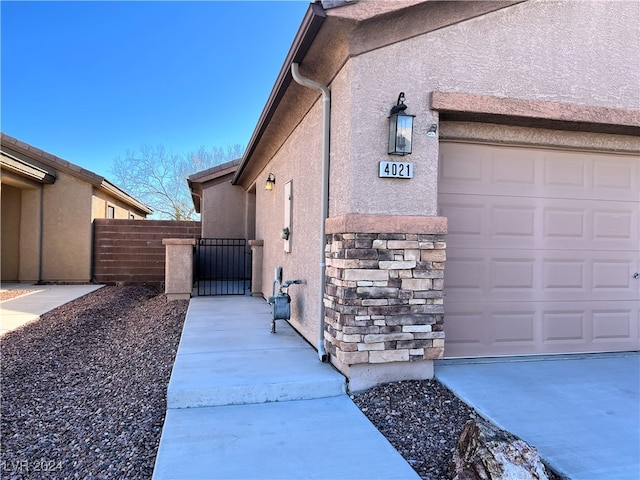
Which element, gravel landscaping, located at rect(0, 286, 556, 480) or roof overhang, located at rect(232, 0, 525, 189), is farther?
roof overhang, located at rect(232, 0, 525, 189)

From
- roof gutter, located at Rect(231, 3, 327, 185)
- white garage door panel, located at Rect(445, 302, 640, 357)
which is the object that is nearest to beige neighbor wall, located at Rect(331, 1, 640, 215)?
roof gutter, located at Rect(231, 3, 327, 185)

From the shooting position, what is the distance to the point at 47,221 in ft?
39.8

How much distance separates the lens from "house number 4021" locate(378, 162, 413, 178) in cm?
370

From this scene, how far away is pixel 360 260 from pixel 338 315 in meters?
0.55

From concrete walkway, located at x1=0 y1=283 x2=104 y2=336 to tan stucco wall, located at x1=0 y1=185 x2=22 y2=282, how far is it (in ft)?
1.59

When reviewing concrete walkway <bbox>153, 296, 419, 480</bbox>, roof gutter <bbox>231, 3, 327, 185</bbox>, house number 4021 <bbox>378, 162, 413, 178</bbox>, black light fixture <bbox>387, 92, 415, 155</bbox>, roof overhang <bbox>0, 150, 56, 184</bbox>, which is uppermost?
roof gutter <bbox>231, 3, 327, 185</bbox>

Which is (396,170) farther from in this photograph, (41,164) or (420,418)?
(41,164)

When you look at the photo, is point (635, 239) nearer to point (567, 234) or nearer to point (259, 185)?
point (567, 234)

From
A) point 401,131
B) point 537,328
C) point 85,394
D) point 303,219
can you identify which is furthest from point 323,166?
point 85,394

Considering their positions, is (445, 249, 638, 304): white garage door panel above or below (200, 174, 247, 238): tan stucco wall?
below

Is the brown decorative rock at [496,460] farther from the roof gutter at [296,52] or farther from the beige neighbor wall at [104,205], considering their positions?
the beige neighbor wall at [104,205]

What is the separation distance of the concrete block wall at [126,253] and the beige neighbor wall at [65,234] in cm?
29

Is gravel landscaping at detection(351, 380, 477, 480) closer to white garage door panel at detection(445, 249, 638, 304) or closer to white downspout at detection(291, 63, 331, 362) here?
white downspout at detection(291, 63, 331, 362)

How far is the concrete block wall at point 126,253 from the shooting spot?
12.4 metres
